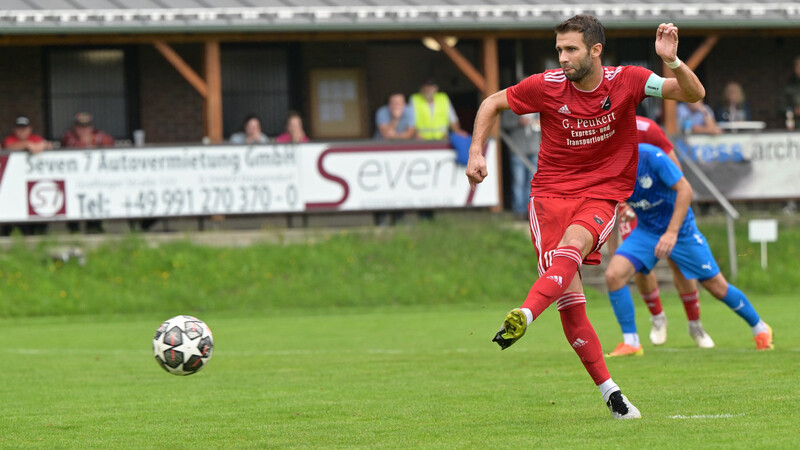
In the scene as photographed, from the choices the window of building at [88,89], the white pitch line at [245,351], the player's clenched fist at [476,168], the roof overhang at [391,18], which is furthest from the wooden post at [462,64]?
the player's clenched fist at [476,168]

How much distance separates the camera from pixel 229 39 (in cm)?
2216

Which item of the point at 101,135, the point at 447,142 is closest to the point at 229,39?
the point at 101,135

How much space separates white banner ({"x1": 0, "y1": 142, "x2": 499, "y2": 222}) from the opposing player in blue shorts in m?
9.62

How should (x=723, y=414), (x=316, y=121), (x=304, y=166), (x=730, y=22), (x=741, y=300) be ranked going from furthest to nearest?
(x=316, y=121), (x=730, y=22), (x=304, y=166), (x=741, y=300), (x=723, y=414)

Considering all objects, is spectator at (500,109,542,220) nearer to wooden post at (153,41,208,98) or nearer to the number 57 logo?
wooden post at (153,41,208,98)

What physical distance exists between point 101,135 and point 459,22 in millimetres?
6164

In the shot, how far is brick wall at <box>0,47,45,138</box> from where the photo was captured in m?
24.0

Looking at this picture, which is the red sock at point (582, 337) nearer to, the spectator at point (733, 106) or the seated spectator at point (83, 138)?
the seated spectator at point (83, 138)

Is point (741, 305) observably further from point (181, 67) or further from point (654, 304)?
point (181, 67)

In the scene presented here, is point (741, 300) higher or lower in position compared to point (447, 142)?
lower

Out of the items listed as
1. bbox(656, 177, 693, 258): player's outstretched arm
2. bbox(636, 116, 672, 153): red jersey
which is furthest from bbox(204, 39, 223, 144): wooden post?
bbox(656, 177, 693, 258): player's outstretched arm

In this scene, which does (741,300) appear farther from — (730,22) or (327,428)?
(730,22)

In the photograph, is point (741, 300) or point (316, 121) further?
point (316, 121)

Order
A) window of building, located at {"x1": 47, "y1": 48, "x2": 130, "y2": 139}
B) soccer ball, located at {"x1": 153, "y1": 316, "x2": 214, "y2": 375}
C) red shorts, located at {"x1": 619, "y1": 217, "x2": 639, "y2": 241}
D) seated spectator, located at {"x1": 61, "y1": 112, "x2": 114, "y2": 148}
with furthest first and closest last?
window of building, located at {"x1": 47, "y1": 48, "x2": 130, "y2": 139}
seated spectator, located at {"x1": 61, "y1": 112, "x2": 114, "y2": 148}
red shorts, located at {"x1": 619, "y1": 217, "x2": 639, "y2": 241}
soccer ball, located at {"x1": 153, "y1": 316, "x2": 214, "y2": 375}
